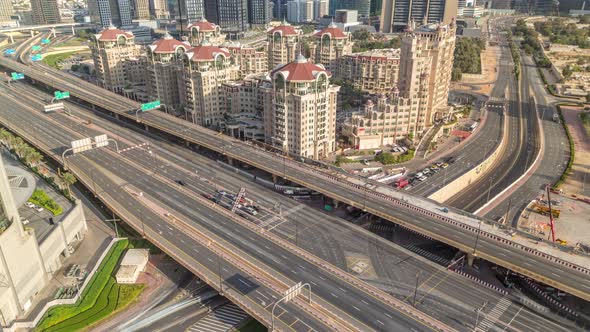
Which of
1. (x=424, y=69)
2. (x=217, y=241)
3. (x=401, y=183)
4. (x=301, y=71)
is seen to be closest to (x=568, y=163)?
(x=424, y=69)

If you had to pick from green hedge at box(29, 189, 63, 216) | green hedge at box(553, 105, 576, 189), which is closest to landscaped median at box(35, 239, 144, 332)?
green hedge at box(29, 189, 63, 216)

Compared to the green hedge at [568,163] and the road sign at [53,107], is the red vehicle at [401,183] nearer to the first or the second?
the green hedge at [568,163]

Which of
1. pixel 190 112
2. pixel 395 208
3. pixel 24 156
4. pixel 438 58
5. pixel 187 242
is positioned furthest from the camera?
pixel 190 112

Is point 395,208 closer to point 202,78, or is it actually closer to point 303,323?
point 303,323

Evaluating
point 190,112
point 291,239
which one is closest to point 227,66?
point 190,112

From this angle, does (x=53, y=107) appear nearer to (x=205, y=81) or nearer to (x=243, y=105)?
(x=205, y=81)

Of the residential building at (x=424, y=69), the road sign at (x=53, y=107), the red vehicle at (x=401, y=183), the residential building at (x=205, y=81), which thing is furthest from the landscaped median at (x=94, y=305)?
the road sign at (x=53, y=107)

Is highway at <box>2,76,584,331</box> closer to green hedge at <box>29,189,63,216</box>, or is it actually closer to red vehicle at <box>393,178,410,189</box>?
red vehicle at <box>393,178,410,189</box>
